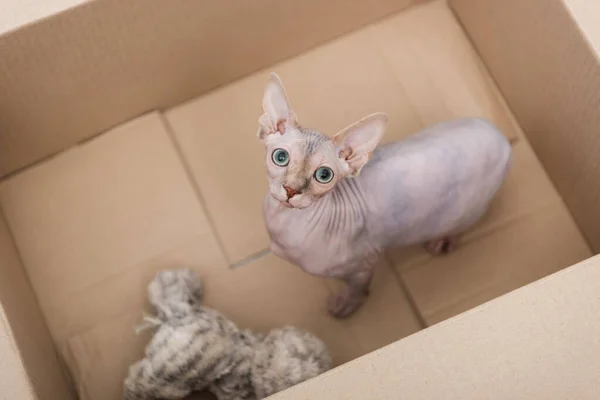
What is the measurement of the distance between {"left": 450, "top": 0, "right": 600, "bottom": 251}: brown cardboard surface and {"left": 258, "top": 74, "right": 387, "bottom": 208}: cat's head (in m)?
0.36

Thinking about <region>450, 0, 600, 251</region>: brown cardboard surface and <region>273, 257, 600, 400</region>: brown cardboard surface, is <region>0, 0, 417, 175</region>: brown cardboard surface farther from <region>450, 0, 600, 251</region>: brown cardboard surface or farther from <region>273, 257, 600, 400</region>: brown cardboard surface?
<region>273, 257, 600, 400</region>: brown cardboard surface

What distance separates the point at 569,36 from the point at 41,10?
776mm

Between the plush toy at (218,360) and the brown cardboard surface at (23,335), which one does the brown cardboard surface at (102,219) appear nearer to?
the brown cardboard surface at (23,335)

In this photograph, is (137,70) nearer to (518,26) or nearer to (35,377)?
(35,377)

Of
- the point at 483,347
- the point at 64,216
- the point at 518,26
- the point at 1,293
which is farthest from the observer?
the point at 64,216

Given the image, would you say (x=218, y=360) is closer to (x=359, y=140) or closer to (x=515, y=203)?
(x=359, y=140)

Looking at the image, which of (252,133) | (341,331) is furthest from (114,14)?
(341,331)

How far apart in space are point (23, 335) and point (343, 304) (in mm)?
523

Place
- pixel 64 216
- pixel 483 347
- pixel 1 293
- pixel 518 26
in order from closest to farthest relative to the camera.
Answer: pixel 483 347 → pixel 1 293 → pixel 518 26 → pixel 64 216

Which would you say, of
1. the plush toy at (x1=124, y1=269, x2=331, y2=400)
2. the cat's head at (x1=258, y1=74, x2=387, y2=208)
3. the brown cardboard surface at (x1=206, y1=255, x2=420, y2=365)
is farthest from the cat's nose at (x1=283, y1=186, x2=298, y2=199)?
the brown cardboard surface at (x1=206, y1=255, x2=420, y2=365)

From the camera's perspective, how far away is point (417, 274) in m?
1.18

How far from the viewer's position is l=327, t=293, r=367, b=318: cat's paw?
1115 mm

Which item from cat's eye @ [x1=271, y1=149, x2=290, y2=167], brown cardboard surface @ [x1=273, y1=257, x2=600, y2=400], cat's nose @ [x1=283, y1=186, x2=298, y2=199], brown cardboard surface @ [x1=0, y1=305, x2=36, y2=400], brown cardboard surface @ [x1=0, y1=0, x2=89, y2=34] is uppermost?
brown cardboard surface @ [x1=0, y1=0, x2=89, y2=34]

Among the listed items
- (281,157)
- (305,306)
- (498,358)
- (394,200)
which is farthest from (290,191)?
(305,306)
